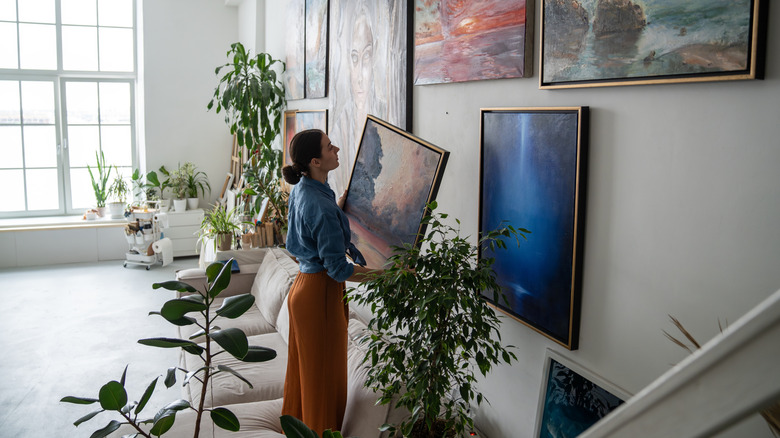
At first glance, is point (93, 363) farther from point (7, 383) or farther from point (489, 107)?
point (489, 107)

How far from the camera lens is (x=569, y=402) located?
2154 mm

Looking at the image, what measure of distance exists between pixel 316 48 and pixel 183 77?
14.6ft

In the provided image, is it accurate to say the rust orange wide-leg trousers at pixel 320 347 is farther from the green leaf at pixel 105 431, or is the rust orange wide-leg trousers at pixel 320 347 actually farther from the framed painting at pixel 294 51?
the framed painting at pixel 294 51

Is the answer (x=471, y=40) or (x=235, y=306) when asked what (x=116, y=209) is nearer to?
(x=471, y=40)

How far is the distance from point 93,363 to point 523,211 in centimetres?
425

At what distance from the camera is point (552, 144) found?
7.00ft

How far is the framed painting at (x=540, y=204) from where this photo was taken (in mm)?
2053

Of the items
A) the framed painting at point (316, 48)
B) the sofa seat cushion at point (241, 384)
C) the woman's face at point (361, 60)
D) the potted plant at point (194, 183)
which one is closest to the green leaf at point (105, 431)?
the sofa seat cushion at point (241, 384)

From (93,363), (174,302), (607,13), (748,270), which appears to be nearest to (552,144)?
(607,13)

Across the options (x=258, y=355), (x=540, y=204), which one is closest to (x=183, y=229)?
(x=540, y=204)

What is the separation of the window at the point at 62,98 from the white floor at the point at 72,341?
134 cm

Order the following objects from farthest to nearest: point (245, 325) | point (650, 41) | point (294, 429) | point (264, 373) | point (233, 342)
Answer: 1. point (245, 325)
2. point (264, 373)
3. point (650, 41)
4. point (233, 342)
5. point (294, 429)

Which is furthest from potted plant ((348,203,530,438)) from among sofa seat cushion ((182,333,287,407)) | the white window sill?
the white window sill

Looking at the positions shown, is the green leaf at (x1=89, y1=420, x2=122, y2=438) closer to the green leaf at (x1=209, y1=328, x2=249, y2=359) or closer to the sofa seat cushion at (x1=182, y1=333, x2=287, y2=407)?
the green leaf at (x1=209, y1=328, x2=249, y2=359)
